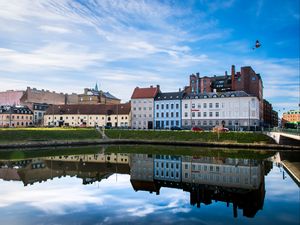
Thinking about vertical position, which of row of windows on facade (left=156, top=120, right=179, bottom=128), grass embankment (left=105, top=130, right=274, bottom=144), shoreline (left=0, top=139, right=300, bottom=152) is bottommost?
shoreline (left=0, top=139, right=300, bottom=152)

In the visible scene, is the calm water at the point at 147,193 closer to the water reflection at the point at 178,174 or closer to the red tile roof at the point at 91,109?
the water reflection at the point at 178,174

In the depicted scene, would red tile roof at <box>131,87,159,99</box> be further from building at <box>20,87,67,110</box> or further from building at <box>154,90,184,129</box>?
building at <box>20,87,67,110</box>

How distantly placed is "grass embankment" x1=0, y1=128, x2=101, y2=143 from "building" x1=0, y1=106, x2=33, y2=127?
119 feet

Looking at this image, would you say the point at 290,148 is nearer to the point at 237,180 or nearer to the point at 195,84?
the point at 237,180

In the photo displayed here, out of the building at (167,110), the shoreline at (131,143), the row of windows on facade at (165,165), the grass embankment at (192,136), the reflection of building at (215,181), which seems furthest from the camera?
the building at (167,110)

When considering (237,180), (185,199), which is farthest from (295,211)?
(237,180)

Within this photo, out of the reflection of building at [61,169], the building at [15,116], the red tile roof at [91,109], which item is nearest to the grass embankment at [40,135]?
the reflection of building at [61,169]

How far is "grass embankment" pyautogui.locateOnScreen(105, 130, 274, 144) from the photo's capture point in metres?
58.6

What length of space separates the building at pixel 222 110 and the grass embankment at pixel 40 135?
94.6ft

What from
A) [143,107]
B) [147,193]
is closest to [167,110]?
[143,107]

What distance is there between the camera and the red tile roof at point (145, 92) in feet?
299

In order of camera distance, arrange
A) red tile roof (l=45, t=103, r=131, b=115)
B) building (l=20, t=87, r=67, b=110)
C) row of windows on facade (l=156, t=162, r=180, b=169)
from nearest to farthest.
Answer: row of windows on facade (l=156, t=162, r=180, b=169), red tile roof (l=45, t=103, r=131, b=115), building (l=20, t=87, r=67, b=110)

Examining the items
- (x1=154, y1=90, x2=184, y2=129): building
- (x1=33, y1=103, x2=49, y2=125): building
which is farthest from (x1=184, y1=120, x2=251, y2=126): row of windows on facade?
(x1=33, y1=103, x2=49, y2=125): building

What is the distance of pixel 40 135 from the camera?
198 ft
